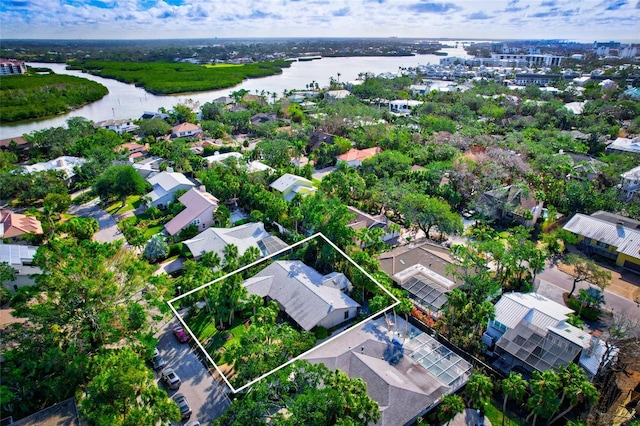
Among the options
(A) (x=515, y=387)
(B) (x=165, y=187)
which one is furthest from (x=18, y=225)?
(A) (x=515, y=387)

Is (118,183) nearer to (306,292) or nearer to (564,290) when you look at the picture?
(306,292)

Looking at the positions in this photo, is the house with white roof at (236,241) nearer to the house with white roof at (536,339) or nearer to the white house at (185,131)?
the house with white roof at (536,339)

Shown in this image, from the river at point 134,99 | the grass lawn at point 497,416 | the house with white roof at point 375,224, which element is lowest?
the grass lawn at point 497,416

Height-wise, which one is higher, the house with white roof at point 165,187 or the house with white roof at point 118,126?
the house with white roof at point 118,126

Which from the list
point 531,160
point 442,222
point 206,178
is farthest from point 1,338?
point 531,160

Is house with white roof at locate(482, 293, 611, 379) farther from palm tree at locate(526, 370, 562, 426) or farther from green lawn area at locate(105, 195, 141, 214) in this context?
green lawn area at locate(105, 195, 141, 214)

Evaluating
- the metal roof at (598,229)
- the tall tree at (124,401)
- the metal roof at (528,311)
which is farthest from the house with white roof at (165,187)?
the metal roof at (598,229)
